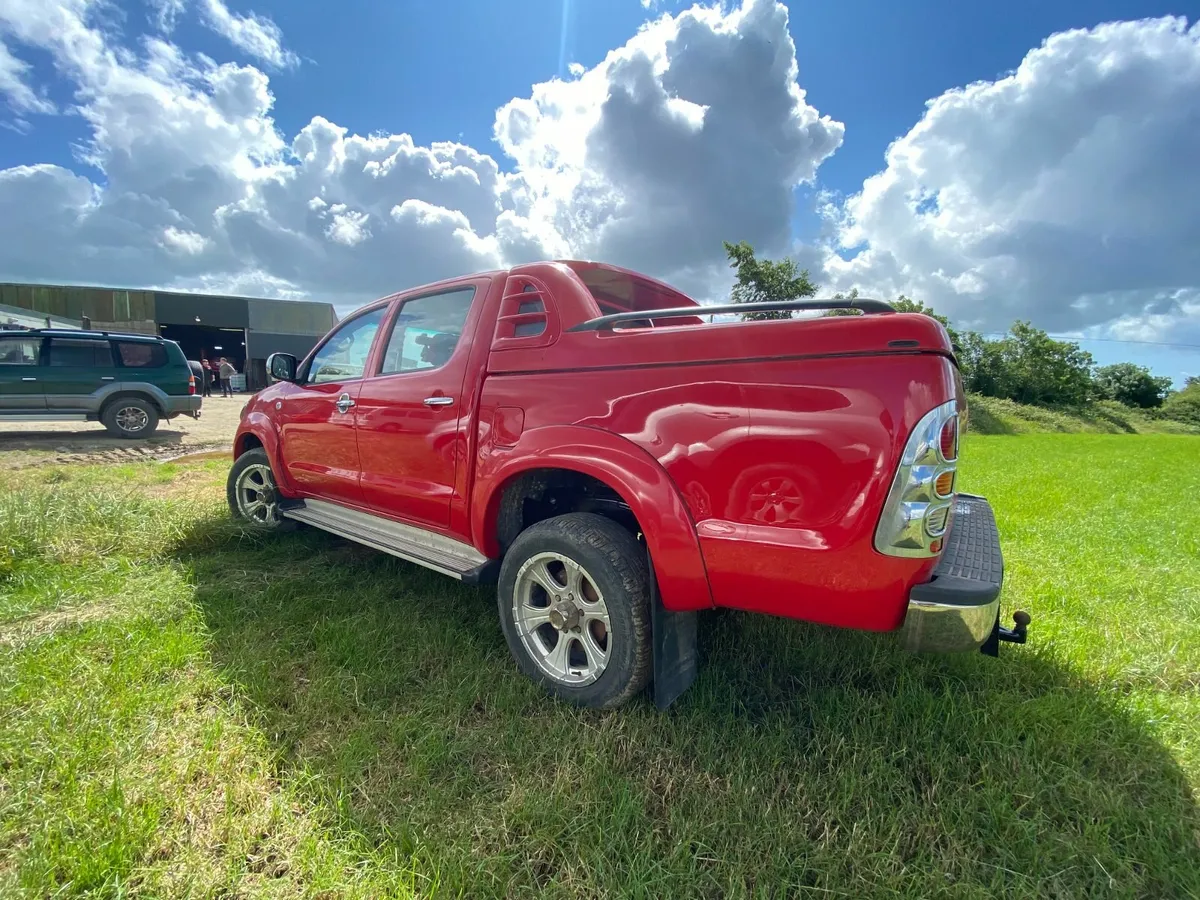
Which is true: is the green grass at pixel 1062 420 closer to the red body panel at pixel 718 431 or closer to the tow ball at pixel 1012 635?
the tow ball at pixel 1012 635

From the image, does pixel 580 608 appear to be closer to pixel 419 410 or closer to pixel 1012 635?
pixel 419 410

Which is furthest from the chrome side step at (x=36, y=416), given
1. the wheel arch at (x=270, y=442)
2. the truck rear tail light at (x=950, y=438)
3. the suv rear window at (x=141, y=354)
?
the truck rear tail light at (x=950, y=438)

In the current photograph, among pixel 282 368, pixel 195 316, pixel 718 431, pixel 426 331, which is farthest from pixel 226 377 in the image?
pixel 718 431

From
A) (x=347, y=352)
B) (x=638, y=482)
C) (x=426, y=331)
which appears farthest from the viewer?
(x=347, y=352)

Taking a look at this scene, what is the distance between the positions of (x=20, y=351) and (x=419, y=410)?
428 inches

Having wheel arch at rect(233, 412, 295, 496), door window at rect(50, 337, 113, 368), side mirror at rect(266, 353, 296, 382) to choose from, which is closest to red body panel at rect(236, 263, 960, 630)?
side mirror at rect(266, 353, 296, 382)

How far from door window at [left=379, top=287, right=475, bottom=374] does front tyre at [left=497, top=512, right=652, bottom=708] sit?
118 cm

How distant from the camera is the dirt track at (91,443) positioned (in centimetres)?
796

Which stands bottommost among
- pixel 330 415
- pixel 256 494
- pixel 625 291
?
pixel 256 494

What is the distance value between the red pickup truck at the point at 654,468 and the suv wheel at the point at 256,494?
1156mm

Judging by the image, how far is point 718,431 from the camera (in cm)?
181

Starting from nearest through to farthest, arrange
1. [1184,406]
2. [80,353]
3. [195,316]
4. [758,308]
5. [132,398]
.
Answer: [758,308], [80,353], [132,398], [195,316], [1184,406]

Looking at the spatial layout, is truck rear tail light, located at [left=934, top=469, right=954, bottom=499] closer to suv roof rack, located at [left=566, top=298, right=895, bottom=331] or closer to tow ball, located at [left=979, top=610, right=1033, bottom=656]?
suv roof rack, located at [left=566, top=298, right=895, bottom=331]

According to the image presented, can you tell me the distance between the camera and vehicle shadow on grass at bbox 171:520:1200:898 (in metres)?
1.55
